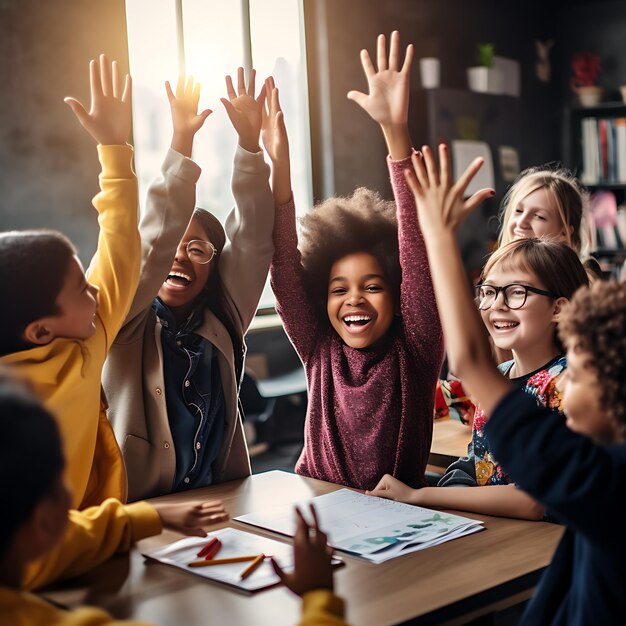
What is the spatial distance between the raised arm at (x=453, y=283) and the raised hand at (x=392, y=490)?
0.62 m

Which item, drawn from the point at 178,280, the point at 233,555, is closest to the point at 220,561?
the point at 233,555

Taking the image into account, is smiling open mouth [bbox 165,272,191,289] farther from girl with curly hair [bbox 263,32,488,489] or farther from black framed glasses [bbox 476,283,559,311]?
black framed glasses [bbox 476,283,559,311]

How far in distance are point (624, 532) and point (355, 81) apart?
4746 mm

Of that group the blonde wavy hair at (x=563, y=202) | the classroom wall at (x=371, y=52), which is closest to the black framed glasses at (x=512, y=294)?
the blonde wavy hair at (x=563, y=202)

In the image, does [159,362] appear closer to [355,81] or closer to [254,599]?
[254,599]

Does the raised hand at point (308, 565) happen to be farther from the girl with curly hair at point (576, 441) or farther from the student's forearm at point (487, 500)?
the student's forearm at point (487, 500)

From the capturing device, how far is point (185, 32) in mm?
4910

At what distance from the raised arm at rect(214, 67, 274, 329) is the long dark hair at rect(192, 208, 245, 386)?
15 mm

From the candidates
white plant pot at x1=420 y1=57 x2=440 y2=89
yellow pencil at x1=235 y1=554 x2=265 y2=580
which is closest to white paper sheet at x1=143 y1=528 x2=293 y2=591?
yellow pencil at x1=235 y1=554 x2=265 y2=580

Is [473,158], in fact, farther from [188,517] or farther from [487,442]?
[188,517]

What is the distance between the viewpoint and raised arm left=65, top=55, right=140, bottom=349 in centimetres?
184

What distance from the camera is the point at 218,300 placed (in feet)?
7.03

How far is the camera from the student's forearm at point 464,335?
1.19 metres

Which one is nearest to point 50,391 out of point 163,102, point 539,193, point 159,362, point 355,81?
point 159,362
